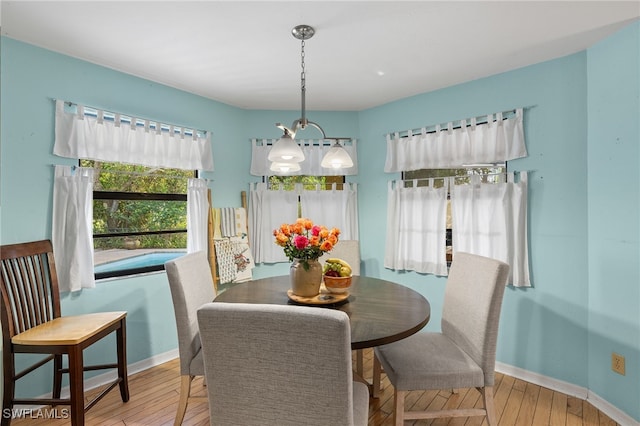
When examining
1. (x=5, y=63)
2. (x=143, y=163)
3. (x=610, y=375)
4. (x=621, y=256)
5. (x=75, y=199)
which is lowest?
(x=610, y=375)

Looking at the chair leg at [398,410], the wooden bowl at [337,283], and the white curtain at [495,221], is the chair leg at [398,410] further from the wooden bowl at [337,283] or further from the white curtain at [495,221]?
the white curtain at [495,221]

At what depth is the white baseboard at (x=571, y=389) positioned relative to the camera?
203 cm

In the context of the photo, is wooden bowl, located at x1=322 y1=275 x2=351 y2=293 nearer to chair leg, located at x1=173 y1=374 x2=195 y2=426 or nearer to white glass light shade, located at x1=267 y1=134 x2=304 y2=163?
white glass light shade, located at x1=267 y1=134 x2=304 y2=163

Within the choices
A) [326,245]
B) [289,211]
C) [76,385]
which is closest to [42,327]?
[76,385]

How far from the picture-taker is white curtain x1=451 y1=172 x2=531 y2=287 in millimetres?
2529

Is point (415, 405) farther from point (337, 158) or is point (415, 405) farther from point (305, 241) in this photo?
point (337, 158)

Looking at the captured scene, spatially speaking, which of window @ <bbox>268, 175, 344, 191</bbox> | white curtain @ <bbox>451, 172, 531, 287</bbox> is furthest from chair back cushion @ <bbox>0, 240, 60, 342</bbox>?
white curtain @ <bbox>451, 172, 531, 287</bbox>

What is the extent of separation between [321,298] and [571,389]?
6.49 feet

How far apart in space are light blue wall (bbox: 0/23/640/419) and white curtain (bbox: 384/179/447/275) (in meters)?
0.19

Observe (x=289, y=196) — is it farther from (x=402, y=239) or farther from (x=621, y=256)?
(x=621, y=256)

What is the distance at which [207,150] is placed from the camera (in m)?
3.15

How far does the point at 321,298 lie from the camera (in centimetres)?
181

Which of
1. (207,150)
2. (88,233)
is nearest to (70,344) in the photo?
(88,233)

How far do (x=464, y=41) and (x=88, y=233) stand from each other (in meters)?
2.88
